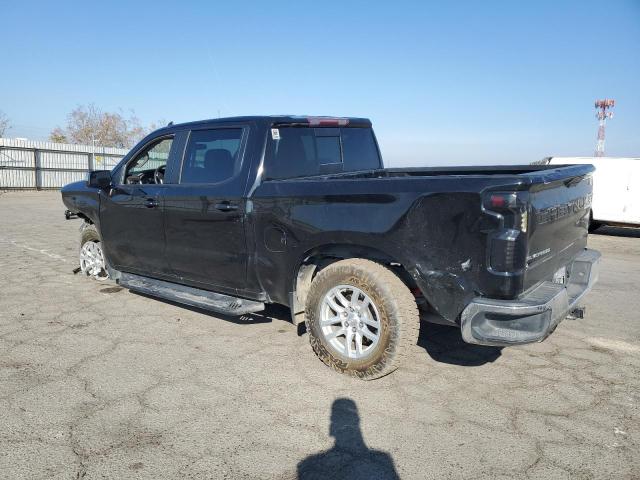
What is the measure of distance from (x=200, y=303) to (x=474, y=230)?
2.47 metres

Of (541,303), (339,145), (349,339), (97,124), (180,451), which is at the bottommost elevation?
(180,451)

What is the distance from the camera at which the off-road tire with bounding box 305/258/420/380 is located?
3.19 m

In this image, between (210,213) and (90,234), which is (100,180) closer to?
(90,234)

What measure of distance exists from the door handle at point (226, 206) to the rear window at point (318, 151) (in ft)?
1.23

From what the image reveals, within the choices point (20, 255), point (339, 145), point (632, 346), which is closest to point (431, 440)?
point (632, 346)

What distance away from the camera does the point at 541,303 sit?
2.86 meters

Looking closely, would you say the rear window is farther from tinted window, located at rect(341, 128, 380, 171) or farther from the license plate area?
the license plate area

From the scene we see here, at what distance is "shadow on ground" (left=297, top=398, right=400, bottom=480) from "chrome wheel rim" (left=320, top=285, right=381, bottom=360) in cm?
69

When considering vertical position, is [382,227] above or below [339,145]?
below

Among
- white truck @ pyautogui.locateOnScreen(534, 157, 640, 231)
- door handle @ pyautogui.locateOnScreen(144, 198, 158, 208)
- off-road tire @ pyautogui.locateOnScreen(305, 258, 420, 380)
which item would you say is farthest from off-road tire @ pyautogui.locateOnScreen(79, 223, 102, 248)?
white truck @ pyautogui.locateOnScreen(534, 157, 640, 231)

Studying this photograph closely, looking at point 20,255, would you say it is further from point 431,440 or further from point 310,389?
point 431,440

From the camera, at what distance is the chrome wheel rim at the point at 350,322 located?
11.0ft

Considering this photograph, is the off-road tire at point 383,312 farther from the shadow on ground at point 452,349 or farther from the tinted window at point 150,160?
the tinted window at point 150,160

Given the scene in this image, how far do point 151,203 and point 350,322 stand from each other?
92.6 inches
